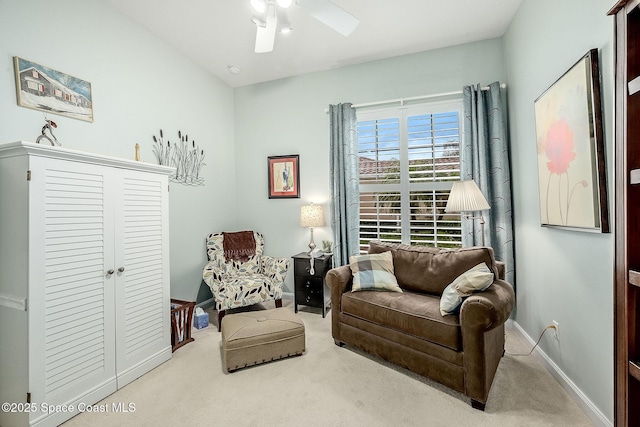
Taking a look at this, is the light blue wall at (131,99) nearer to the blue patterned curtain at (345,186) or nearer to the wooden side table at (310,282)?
the wooden side table at (310,282)

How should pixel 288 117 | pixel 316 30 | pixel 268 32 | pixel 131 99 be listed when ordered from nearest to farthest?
pixel 268 32, pixel 131 99, pixel 316 30, pixel 288 117

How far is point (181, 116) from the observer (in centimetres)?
322

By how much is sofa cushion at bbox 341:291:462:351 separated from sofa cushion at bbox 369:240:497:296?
0.10m

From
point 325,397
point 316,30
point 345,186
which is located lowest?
point 325,397

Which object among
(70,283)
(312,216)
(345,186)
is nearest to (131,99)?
(70,283)

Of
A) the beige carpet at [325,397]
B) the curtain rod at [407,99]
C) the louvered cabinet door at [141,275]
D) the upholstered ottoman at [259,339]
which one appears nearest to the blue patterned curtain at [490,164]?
the curtain rod at [407,99]

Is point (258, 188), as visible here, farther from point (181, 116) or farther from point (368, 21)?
point (368, 21)

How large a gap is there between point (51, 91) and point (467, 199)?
3.36 m

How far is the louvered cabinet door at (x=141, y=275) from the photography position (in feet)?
6.62

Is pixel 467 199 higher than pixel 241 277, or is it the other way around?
pixel 467 199

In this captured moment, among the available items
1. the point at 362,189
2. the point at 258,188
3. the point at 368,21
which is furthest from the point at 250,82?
the point at 362,189

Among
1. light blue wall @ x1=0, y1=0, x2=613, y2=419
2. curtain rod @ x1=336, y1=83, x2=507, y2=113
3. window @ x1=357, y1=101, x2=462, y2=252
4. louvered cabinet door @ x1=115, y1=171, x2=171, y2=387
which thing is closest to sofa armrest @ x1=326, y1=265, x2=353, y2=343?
window @ x1=357, y1=101, x2=462, y2=252

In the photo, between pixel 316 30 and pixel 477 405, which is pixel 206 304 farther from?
pixel 316 30

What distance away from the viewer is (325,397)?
185 cm
